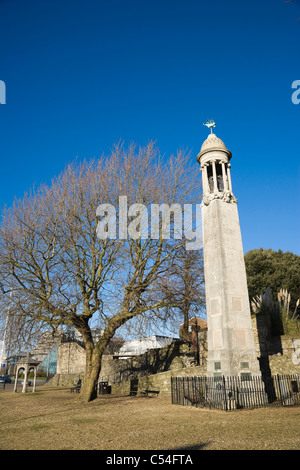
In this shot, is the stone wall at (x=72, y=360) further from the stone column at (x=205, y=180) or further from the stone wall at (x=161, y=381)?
the stone column at (x=205, y=180)

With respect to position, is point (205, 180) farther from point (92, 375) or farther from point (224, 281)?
point (92, 375)

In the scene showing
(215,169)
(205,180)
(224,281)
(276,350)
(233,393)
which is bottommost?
(233,393)

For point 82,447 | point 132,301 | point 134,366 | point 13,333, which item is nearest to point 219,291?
point 132,301

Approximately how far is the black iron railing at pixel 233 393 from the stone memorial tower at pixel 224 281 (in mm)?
412

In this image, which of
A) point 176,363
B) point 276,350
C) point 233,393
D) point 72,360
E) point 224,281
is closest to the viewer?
point 233,393

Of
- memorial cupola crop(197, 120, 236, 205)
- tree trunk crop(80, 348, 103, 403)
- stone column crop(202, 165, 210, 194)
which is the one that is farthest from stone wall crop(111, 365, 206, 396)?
stone column crop(202, 165, 210, 194)

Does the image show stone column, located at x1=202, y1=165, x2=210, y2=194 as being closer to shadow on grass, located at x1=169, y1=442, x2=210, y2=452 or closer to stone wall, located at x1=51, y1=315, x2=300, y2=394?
stone wall, located at x1=51, y1=315, x2=300, y2=394

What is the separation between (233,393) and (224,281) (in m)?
4.66

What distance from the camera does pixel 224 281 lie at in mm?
14609

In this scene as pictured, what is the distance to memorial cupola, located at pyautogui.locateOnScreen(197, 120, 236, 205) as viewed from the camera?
1659 centimetres

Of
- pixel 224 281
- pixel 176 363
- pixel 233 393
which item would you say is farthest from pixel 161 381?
pixel 224 281

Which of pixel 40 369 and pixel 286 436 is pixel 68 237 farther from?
pixel 40 369

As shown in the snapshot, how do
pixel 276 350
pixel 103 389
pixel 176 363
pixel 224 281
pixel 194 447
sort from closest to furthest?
pixel 194 447 → pixel 224 281 → pixel 276 350 → pixel 103 389 → pixel 176 363

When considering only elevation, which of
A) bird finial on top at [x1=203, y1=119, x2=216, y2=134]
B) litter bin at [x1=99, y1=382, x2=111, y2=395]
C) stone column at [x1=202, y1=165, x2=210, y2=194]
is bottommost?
litter bin at [x1=99, y1=382, x2=111, y2=395]
